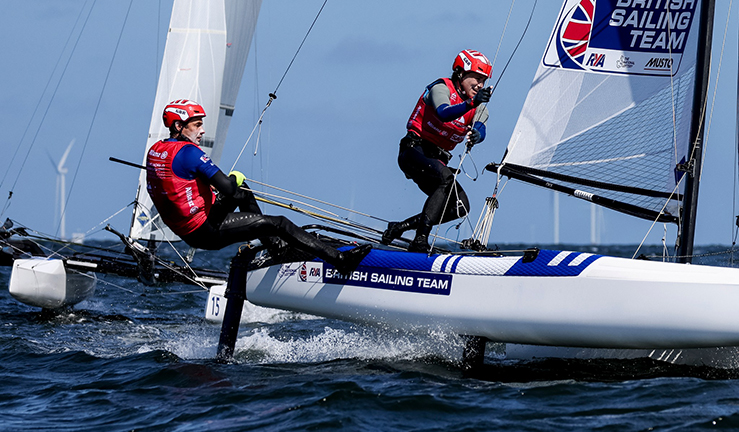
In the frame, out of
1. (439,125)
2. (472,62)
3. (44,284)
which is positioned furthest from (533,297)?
(44,284)

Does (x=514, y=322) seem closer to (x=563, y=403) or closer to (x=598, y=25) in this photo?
(x=563, y=403)

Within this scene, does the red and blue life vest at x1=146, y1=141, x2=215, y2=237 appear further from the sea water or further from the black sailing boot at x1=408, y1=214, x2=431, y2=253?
the black sailing boot at x1=408, y1=214, x2=431, y2=253

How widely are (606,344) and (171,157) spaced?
2.59 m

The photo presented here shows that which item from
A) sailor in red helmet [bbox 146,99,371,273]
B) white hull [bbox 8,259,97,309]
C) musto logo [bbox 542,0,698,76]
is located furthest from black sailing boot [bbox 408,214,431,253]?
white hull [bbox 8,259,97,309]

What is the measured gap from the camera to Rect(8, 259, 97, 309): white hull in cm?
830

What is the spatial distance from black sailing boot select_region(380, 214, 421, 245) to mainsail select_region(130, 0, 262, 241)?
550 centimetres

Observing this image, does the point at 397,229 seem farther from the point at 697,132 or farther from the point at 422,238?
the point at 697,132

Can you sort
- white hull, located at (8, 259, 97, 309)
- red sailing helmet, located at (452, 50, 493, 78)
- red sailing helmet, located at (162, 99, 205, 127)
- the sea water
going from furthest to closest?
→ white hull, located at (8, 259, 97, 309) → red sailing helmet, located at (452, 50, 493, 78) → red sailing helmet, located at (162, 99, 205, 127) → the sea water

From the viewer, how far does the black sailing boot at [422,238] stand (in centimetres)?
535

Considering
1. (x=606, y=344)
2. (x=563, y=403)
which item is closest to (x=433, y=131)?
(x=606, y=344)

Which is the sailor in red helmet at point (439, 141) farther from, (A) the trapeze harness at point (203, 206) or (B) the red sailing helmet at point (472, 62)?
(A) the trapeze harness at point (203, 206)

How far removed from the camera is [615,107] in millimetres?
5977

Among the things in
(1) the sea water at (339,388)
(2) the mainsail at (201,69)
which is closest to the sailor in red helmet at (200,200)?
(1) the sea water at (339,388)

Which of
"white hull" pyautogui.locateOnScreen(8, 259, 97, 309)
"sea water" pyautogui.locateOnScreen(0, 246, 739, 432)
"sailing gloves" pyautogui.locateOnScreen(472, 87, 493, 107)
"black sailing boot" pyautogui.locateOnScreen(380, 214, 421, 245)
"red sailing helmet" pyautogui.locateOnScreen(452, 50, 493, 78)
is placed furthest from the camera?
"white hull" pyautogui.locateOnScreen(8, 259, 97, 309)
